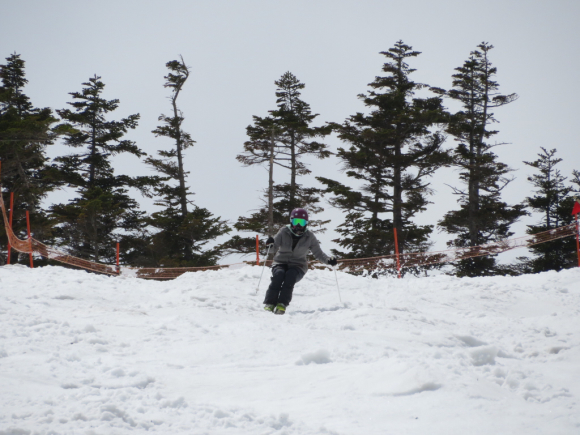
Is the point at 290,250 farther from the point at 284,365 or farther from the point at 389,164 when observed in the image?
the point at 389,164

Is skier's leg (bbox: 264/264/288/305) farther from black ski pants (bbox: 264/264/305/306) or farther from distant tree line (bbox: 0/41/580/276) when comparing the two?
distant tree line (bbox: 0/41/580/276)

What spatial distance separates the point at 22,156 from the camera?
70.3 feet

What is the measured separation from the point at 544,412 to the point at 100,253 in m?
27.8

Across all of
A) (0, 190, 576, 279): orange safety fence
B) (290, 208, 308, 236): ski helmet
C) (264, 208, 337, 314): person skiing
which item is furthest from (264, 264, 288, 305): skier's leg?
(0, 190, 576, 279): orange safety fence

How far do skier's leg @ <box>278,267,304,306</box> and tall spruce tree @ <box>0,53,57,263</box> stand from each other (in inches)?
658

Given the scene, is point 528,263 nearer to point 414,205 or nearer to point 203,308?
point 414,205

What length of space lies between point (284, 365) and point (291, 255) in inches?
143

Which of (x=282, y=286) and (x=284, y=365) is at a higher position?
(x=282, y=286)

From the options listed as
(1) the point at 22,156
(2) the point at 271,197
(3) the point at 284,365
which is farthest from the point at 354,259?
(1) the point at 22,156

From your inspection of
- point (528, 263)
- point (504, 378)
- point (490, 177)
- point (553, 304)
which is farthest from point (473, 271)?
point (504, 378)

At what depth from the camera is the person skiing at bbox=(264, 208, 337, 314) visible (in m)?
7.70

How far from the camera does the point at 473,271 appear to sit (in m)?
23.5

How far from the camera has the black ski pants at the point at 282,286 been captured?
7564mm

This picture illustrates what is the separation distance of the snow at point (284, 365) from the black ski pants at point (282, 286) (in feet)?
1.06
